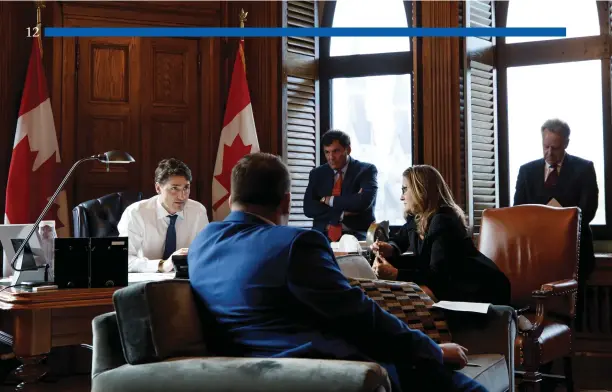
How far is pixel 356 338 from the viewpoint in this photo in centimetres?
188

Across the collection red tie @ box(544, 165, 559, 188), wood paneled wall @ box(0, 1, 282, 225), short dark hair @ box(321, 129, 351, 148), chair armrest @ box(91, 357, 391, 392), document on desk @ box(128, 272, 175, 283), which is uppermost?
wood paneled wall @ box(0, 1, 282, 225)

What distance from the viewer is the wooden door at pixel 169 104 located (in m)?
5.15

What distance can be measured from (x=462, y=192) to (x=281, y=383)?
11.2 feet

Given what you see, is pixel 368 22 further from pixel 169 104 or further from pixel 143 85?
pixel 143 85

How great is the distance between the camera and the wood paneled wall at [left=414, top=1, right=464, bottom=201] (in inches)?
191

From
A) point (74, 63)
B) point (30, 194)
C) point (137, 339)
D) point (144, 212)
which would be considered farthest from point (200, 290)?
point (74, 63)

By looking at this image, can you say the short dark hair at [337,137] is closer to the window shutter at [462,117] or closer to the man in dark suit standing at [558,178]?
the window shutter at [462,117]

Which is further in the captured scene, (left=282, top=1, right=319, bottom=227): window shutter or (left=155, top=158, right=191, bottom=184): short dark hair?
(left=282, top=1, right=319, bottom=227): window shutter

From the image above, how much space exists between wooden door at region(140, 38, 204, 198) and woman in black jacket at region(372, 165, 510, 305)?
237cm

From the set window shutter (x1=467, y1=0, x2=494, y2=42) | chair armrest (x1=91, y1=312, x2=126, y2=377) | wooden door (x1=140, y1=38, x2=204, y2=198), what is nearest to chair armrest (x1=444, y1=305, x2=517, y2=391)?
chair armrest (x1=91, y1=312, x2=126, y2=377)

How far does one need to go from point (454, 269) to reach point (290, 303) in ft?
4.55

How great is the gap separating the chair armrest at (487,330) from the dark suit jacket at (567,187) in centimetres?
168

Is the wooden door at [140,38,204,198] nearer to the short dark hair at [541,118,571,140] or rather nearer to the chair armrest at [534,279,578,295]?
the short dark hair at [541,118,571,140]

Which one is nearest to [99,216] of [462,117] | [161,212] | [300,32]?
[161,212]
